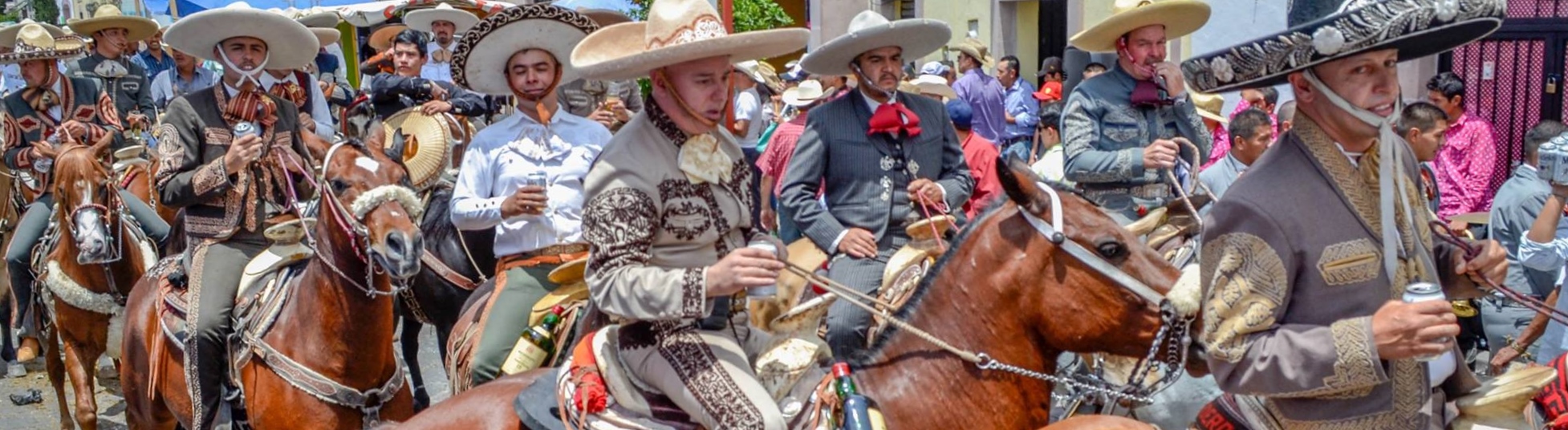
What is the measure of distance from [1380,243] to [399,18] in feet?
63.2

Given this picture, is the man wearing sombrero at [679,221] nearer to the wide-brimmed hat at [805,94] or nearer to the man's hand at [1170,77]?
the man's hand at [1170,77]

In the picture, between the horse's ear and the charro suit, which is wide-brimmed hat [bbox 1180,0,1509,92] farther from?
the charro suit

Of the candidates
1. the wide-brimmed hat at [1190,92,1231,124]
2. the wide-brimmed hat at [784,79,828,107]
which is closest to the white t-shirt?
the wide-brimmed hat at [784,79,828,107]

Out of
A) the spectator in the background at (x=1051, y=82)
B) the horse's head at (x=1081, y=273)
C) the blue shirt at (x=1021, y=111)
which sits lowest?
the blue shirt at (x=1021, y=111)

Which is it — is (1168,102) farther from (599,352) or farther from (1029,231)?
(599,352)

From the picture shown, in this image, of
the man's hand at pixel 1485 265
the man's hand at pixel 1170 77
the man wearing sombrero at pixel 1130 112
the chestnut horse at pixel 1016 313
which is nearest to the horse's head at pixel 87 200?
the man wearing sombrero at pixel 1130 112

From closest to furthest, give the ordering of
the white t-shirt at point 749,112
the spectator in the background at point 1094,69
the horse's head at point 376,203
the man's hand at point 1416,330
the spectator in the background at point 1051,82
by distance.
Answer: the man's hand at point 1416,330, the horse's head at point 376,203, the spectator in the background at point 1094,69, the white t-shirt at point 749,112, the spectator in the background at point 1051,82

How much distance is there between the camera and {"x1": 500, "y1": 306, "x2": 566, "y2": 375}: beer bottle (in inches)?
219

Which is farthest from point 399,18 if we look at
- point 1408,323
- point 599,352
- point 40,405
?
point 1408,323

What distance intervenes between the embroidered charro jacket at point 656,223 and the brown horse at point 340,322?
228 centimetres

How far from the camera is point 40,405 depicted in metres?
10.4

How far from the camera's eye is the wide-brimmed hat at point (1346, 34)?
3.16m

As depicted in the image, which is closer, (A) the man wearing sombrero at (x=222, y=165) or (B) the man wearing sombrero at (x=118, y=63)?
(A) the man wearing sombrero at (x=222, y=165)

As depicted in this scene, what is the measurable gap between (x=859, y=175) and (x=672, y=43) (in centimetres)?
259
